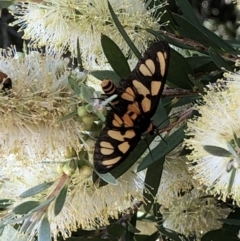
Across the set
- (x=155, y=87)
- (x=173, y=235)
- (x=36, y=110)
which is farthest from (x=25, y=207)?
(x=173, y=235)

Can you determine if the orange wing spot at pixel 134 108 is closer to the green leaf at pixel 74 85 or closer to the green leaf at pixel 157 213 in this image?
the green leaf at pixel 74 85

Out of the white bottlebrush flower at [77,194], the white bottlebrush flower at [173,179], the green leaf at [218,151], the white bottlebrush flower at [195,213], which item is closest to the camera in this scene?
the green leaf at [218,151]

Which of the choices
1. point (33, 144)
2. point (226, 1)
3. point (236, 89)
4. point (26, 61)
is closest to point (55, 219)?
point (33, 144)

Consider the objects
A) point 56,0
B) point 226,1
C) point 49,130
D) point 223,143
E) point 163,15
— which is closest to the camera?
point 223,143

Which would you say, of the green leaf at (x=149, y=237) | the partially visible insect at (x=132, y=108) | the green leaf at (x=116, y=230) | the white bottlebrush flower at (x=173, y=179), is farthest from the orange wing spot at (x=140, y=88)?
the green leaf at (x=149, y=237)

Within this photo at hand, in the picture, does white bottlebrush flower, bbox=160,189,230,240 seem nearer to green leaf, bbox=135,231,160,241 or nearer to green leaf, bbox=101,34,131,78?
green leaf, bbox=135,231,160,241

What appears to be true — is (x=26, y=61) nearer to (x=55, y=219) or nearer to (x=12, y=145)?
(x=12, y=145)

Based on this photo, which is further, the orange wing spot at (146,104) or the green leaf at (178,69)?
the green leaf at (178,69)

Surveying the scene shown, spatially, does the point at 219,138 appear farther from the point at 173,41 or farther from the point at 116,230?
the point at 116,230
